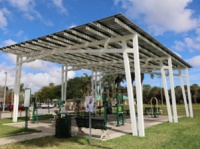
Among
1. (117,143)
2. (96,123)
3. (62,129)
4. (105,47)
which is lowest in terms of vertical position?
(117,143)

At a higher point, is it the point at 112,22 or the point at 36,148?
the point at 112,22

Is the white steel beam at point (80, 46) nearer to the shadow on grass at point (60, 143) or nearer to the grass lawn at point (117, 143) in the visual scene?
the grass lawn at point (117, 143)

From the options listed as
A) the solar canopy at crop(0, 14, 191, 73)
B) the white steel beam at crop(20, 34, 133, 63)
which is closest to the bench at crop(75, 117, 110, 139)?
the solar canopy at crop(0, 14, 191, 73)

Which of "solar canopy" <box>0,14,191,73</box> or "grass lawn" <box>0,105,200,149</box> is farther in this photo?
"solar canopy" <box>0,14,191,73</box>

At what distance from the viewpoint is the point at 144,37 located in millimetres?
9836

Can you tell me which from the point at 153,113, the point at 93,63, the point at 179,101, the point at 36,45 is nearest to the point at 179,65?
the point at 153,113

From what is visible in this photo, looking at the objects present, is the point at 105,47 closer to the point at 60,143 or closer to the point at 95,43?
the point at 95,43

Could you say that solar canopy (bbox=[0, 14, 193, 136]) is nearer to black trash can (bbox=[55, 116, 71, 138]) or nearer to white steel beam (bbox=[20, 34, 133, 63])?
white steel beam (bbox=[20, 34, 133, 63])

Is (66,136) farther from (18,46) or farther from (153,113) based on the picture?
(153,113)

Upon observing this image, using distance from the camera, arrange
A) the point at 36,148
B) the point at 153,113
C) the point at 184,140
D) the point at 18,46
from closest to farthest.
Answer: the point at 36,148
the point at 184,140
the point at 18,46
the point at 153,113

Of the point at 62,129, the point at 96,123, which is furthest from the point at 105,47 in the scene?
the point at 62,129

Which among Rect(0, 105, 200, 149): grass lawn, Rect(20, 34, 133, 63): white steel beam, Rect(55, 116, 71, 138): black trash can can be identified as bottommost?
Rect(0, 105, 200, 149): grass lawn

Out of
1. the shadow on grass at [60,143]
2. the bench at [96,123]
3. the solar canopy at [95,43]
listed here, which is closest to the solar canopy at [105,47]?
the solar canopy at [95,43]

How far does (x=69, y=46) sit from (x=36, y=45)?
2.21 meters
